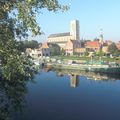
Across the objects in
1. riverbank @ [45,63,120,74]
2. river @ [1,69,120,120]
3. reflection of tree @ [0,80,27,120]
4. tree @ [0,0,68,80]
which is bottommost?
river @ [1,69,120,120]

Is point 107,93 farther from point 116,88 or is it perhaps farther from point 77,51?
point 77,51

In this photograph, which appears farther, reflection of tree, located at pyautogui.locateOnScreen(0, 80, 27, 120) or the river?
the river

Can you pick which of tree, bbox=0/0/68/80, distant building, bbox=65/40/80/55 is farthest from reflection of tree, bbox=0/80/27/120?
distant building, bbox=65/40/80/55

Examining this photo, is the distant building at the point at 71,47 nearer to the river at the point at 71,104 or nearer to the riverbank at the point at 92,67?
the riverbank at the point at 92,67

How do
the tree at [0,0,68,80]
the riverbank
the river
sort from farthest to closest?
1. the riverbank
2. the river
3. the tree at [0,0,68,80]

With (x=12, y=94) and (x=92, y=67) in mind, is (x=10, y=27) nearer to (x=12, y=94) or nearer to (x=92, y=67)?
(x=12, y=94)

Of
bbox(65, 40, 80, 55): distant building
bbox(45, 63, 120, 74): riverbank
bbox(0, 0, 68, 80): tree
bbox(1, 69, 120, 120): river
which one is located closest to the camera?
bbox(0, 0, 68, 80): tree

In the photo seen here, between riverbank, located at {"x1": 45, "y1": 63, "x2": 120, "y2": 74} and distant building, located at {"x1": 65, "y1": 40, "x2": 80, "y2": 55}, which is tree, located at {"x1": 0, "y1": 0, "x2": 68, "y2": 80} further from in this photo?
distant building, located at {"x1": 65, "y1": 40, "x2": 80, "y2": 55}

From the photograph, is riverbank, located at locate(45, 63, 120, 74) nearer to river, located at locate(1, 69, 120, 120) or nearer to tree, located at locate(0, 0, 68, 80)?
river, located at locate(1, 69, 120, 120)

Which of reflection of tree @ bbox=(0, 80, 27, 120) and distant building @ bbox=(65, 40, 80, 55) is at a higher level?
distant building @ bbox=(65, 40, 80, 55)

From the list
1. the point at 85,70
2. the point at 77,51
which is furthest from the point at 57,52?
the point at 85,70

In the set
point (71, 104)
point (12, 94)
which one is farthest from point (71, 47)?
point (12, 94)

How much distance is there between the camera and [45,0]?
1173 cm

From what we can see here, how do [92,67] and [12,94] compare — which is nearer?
[12,94]
